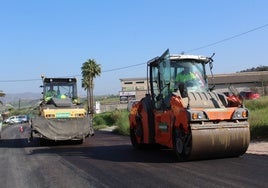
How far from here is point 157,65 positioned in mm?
14625

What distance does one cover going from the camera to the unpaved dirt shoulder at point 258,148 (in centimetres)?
1404

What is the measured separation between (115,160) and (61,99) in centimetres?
865

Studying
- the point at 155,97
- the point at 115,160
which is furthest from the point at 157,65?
the point at 115,160

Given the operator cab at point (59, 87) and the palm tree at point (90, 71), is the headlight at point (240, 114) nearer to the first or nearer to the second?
the operator cab at point (59, 87)

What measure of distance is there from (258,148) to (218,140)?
12.3ft

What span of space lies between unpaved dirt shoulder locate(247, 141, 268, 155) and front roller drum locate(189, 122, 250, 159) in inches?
70.4

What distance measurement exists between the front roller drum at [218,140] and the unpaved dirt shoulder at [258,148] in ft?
5.86

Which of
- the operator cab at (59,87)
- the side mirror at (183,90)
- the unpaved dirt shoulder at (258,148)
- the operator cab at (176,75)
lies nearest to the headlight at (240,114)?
the side mirror at (183,90)

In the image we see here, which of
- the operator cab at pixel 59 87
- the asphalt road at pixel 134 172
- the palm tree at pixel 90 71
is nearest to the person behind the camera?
the asphalt road at pixel 134 172

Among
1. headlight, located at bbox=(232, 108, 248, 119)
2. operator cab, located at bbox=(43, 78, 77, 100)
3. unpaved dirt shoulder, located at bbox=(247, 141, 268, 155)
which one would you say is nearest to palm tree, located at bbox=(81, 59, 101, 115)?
operator cab, located at bbox=(43, 78, 77, 100)

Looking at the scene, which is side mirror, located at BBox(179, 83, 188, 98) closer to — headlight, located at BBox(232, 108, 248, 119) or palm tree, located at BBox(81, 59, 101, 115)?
headlight, located at BBox(232, 108, 248, 119)

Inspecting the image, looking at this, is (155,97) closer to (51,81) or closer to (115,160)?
(115,160)

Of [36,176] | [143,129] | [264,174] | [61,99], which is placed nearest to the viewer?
[264,174]

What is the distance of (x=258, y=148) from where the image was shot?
15.1 meters
